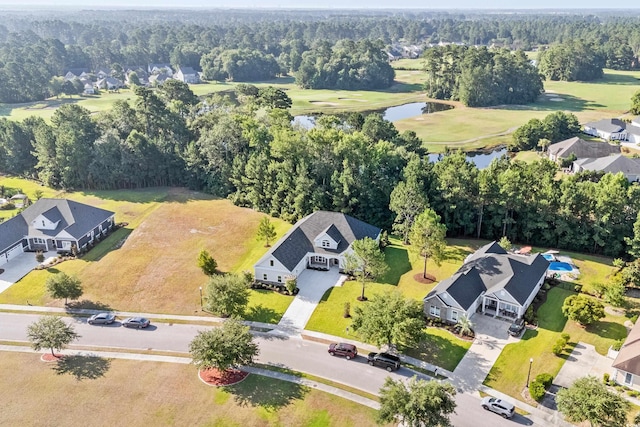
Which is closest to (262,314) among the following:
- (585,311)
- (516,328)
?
(516,328)

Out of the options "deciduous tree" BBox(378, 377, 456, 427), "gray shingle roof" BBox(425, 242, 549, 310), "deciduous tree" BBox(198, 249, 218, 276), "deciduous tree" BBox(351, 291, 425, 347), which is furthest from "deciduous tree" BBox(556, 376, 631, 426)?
"deciduous tree" BBox(198, 249, 218, 276)

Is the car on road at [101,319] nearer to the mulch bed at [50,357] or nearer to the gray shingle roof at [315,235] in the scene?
the mulch bed at [50,357]

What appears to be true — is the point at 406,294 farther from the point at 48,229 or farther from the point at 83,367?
the point at 48,229

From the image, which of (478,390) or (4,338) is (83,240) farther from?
(478,390)

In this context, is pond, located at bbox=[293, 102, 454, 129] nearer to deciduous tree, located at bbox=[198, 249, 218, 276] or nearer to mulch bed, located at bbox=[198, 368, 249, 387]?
deciduous tree, located at bbox=[198, 249, 218, 276]

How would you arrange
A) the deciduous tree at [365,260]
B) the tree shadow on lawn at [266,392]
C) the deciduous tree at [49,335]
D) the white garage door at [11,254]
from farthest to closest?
1. the white garage door at [11,254]
2. the deciduous tree at [365,260]
3. the deciduous tree at [49,335]
4. the tree shadow on lawn at [266,392]

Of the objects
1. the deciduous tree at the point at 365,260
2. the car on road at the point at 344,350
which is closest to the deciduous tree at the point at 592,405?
the car on road at the point at 344,350

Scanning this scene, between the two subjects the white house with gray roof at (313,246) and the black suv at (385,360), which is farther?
the white house with gray roof at (313,246)
